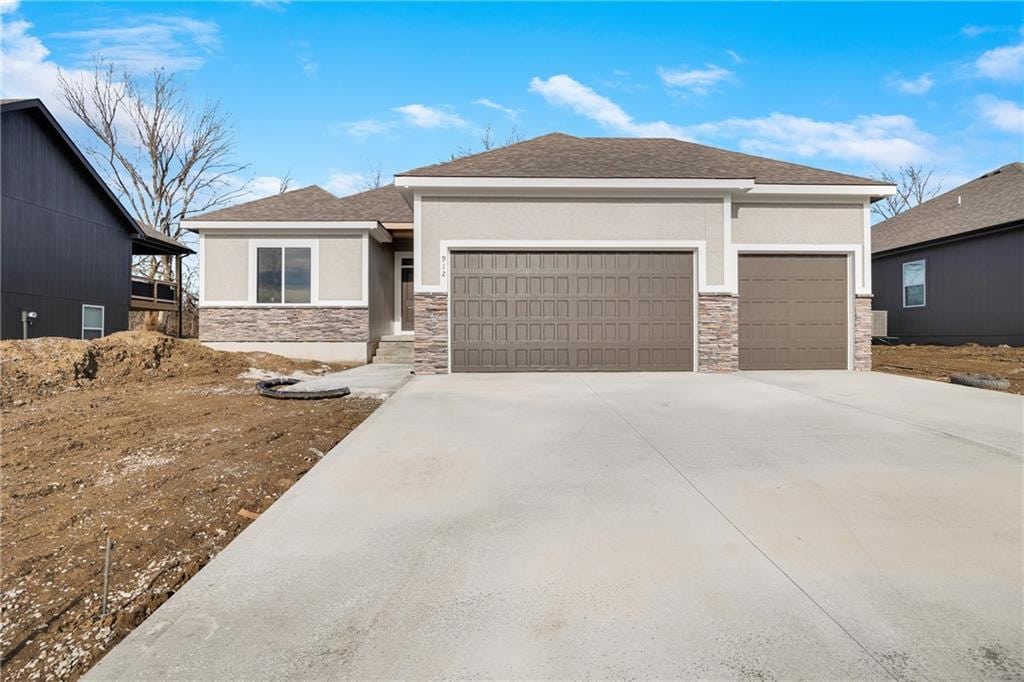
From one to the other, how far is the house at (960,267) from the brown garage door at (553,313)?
38.9ft

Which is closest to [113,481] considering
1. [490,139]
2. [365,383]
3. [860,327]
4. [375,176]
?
[365,383]

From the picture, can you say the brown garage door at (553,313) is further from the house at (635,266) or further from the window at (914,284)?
the window at (914,284)

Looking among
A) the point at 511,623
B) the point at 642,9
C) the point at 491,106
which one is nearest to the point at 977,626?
the point at 511,623

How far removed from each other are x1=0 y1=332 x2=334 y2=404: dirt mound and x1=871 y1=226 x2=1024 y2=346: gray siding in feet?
61.8

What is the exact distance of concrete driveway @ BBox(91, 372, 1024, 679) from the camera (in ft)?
6.14

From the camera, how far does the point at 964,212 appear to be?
17250mm

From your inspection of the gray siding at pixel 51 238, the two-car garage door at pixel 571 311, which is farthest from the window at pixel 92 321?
the two-car garage door at pixel 571 311

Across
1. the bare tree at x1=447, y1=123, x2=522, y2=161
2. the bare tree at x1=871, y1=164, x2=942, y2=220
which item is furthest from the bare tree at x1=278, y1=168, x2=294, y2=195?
the bare tree at x1=871, y1=164, x2=942, y2=220

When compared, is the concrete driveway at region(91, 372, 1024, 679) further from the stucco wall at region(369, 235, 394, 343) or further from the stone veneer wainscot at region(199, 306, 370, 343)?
the stucco wall at region(369, 235, 394, 343)

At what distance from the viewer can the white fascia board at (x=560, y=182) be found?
9.75 metres

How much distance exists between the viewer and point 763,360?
34.7 feet

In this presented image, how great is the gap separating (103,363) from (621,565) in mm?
10495

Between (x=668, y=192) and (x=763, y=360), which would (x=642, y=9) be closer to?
(x=668, y=192)

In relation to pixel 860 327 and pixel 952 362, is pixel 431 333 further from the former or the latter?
pixel 952 362
